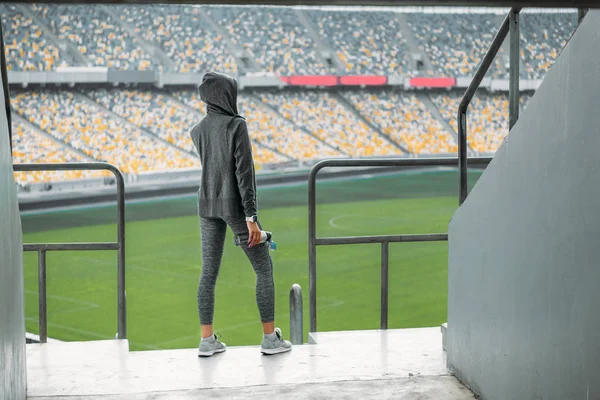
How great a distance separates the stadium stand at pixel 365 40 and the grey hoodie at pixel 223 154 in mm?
26289

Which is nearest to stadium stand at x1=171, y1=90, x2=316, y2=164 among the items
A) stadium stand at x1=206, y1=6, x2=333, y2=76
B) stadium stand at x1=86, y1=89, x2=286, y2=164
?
stadium stand at x1=86, y1=89, x2=286, y2=164

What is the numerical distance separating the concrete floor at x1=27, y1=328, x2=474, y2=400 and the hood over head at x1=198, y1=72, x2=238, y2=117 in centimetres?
103

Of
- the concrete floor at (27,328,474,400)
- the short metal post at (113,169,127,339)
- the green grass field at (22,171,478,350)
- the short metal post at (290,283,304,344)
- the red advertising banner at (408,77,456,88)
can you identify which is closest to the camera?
the concrete floor at (27,328,474,400)

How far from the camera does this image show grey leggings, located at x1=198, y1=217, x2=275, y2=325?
10.8 feet

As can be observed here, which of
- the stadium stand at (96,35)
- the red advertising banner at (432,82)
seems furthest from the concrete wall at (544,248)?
the red advertising banner at (432,82)

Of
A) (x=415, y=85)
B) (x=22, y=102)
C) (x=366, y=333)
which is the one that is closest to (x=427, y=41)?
(x=415, y=85)

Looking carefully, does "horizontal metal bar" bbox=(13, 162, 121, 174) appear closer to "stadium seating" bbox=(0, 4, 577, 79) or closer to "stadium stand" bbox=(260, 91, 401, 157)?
"stadium seating" bbox=(0, 4, 577, 79)

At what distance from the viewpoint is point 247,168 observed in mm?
3166

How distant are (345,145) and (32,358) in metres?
24.3

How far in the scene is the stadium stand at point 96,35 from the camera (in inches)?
985

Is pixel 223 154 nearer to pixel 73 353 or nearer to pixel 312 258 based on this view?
pixel 312 258

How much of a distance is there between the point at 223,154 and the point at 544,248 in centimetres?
156

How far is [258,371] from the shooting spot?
2.97 m

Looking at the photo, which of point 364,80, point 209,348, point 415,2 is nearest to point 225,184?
point 209,348
